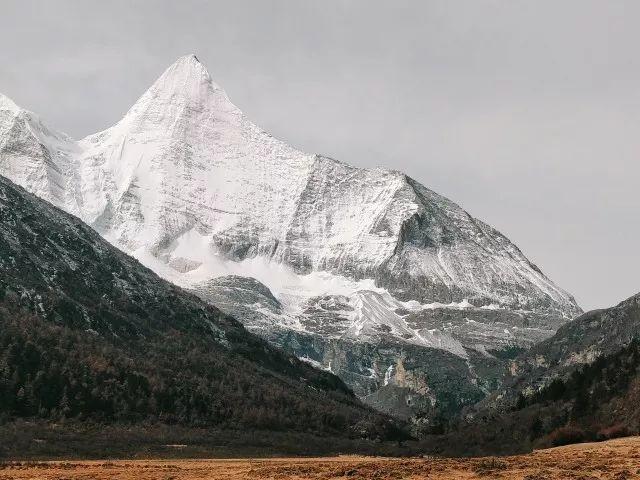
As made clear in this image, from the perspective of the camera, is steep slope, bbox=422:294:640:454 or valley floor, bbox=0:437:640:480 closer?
valley floor, bbox=0:437:640:480

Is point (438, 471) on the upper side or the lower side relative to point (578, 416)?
lower

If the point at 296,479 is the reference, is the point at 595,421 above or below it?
above

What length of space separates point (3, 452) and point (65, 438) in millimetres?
24070

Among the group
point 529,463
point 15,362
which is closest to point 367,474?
point 529,463

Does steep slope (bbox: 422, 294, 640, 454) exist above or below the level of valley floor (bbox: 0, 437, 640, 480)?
above

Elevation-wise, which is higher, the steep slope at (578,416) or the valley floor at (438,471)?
the steep slope at (578,416)

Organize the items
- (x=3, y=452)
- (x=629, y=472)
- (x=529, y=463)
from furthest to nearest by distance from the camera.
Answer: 1. (x=3, y=452)
2. (x=529, y=463)
3. (x=629, y=472)

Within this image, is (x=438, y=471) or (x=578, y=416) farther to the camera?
(x=578, y=416)

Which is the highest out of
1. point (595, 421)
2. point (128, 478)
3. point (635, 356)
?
point (635, 356)

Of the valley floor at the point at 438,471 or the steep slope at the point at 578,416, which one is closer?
the valley floor at the point at 438,471

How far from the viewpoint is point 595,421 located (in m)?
149

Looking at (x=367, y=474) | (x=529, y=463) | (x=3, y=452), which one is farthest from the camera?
(x=3, y=452)

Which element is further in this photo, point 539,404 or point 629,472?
point 539,404

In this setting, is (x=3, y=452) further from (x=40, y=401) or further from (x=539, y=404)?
(x=539, y=404)
